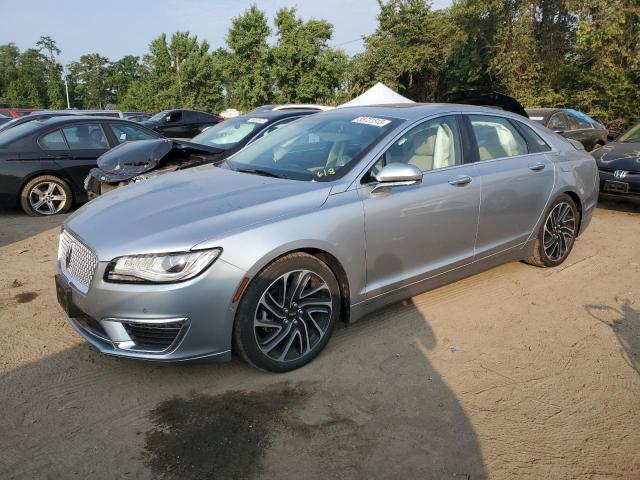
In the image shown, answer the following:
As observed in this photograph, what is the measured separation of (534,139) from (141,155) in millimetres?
4351

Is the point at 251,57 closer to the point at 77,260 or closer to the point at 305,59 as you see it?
the point at 305,59

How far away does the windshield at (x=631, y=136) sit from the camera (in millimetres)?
8312

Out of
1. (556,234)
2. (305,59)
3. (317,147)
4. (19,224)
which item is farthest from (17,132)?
(305,59)

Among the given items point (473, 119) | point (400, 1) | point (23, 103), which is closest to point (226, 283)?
point (473, 119)

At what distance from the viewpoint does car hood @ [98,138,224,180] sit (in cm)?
588

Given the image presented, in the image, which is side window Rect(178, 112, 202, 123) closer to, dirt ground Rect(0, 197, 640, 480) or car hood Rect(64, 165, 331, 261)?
dirt ground Rect(0, 197, 640, 480)

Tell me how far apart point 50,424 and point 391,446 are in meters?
1.77

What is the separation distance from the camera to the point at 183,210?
9.70ft

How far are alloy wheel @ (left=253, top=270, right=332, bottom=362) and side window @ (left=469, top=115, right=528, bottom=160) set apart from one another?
→ 192cm

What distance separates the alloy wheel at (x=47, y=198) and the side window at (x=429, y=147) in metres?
5.85

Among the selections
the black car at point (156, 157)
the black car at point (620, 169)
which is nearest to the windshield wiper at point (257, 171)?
the black car at point (156, 157)

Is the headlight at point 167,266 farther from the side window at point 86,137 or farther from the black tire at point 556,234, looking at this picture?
the side window at point 86,137

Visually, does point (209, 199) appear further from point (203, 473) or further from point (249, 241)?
point (203, 473)

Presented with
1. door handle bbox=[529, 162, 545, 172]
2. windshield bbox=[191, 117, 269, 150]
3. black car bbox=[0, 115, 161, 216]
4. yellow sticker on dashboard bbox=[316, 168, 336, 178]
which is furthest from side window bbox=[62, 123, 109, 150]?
door handle bbox=[529, 162, 545, 172]
